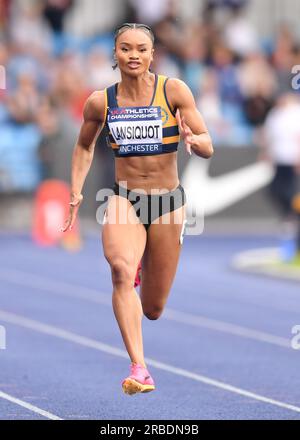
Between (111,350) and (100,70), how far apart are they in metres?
10.8

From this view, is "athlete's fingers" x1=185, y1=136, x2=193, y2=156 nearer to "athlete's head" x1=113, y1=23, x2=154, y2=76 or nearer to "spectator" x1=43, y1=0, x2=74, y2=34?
"athlete's head" x1=113, y1=23, x2=154, y2=76

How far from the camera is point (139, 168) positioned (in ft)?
28.9

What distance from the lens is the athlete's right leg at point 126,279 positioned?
334 inches

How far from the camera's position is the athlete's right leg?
27.9 ft

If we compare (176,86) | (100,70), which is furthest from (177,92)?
(100,70)

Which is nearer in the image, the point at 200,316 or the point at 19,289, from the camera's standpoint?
the point at 200,316

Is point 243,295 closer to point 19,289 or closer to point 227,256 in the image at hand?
point 19,289

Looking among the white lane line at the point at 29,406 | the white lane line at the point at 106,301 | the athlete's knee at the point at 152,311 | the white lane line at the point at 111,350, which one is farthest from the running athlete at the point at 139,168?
the white lane line at the point at 106,301

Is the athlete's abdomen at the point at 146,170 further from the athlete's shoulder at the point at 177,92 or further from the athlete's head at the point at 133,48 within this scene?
the athlete's head at the point at 133,48

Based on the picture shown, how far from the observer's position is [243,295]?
16344 mm

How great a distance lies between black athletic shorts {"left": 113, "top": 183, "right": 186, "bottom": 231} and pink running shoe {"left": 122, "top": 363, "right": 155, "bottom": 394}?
3.27ft
